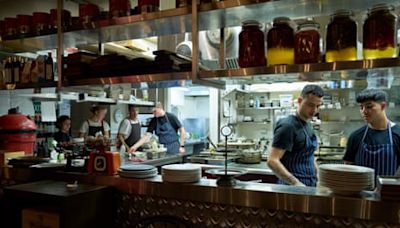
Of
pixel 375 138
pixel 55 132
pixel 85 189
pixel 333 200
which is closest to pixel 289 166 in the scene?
pixel 375 138

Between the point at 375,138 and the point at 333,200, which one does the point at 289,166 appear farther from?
the point at 333,200

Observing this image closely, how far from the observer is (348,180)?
4.91ft

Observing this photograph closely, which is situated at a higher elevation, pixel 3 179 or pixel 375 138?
pixel 375 138

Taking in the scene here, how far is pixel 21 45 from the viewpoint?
2.74 m

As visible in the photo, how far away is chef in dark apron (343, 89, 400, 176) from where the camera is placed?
238 cm

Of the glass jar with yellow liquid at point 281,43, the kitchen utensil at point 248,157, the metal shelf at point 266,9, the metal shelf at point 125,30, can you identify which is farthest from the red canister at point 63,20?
the kitchen utensil at point 248,157

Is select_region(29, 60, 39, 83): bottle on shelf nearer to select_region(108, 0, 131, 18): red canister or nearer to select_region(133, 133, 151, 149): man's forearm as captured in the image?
select_region(108, 0, 131, 18): red canister

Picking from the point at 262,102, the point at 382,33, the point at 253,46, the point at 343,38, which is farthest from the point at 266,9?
the point at 262,102

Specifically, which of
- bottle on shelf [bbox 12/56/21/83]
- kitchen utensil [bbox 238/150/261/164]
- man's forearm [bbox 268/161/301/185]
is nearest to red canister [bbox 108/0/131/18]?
bottle on shelf [bbox 12/56/21/83]

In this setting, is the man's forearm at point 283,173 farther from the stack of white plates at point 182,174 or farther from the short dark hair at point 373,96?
the short dark hair at point 373,96

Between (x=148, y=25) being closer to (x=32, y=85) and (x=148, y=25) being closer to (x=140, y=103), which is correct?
(x=32, y=85)

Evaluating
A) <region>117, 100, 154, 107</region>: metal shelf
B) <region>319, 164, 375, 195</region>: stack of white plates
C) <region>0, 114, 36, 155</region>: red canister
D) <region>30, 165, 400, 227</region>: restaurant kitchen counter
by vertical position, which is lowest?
<region>30, 165, 400, 227</region>: restaurant kitchen counter

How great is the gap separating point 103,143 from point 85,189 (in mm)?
361

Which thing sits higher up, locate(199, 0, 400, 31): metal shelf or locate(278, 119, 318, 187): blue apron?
locate(199, 0, 400, 31): metal shelf
